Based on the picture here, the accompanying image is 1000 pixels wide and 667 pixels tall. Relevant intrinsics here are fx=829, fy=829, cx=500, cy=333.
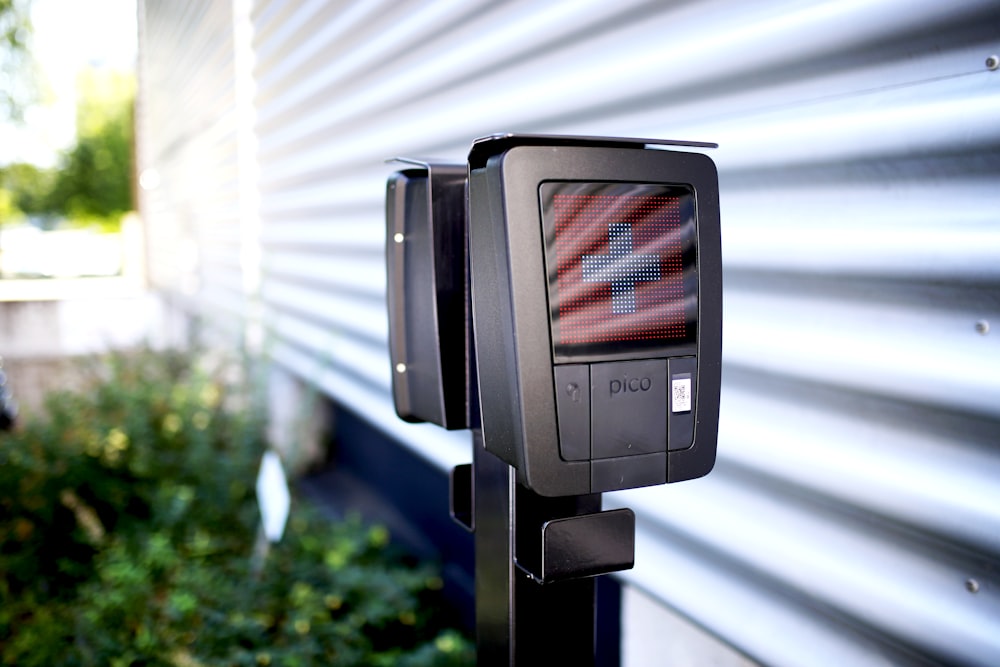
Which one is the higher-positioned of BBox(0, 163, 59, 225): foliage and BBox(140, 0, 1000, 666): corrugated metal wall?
BBox(0, 163, 59, 225): foliage

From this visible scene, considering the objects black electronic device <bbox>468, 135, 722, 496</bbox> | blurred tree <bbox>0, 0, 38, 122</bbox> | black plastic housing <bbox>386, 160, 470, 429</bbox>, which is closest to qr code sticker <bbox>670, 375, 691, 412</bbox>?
black electronic device <bbox>468, 135, 722, 496</bbox>

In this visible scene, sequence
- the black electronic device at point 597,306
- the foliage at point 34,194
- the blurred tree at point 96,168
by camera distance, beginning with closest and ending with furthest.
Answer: the black electronic device at point 597,306, the foliage at point 34,194, the blurred tree at point 96,168

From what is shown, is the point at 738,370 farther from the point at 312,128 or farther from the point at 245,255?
the point at 245,255

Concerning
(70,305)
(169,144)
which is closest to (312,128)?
(169,144)

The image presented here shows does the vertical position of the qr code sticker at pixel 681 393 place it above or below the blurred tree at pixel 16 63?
below

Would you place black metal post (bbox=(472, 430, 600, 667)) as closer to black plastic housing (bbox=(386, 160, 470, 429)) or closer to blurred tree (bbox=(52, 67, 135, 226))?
black plastic housing (bbox=(386, 160, 470, 429))

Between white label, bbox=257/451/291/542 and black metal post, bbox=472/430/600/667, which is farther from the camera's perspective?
white label, bbox=257/451/291/542

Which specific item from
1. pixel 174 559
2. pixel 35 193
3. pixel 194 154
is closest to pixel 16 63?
pixel 194 154

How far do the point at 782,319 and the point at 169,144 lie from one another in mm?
9252

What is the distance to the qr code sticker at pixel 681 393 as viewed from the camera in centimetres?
103

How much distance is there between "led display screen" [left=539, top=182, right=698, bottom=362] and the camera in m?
0.97

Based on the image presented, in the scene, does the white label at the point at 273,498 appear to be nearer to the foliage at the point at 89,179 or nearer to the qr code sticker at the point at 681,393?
the qr code sticker at the point at 681,393

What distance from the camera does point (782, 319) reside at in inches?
60.2

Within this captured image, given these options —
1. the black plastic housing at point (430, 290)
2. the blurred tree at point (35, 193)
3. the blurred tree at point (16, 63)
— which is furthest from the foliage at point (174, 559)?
the blurred tree at point (35, 193)
